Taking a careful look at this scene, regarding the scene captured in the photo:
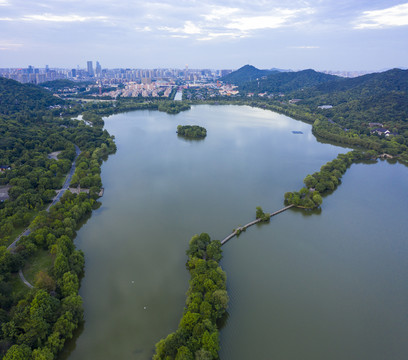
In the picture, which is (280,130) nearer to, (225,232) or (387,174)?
(387,174)

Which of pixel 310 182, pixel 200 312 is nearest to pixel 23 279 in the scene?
pixel 200 312

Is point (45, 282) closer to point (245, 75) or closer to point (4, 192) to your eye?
point (4, 192)

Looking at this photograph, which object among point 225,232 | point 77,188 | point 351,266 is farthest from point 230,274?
point 77,188

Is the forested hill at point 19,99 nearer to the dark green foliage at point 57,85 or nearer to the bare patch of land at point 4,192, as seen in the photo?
the dark green foliage at point 57,85

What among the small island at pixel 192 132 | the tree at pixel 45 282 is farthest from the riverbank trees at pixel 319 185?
the small island at pixel 192 132

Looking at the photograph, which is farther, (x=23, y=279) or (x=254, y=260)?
(x=254, y=260)
